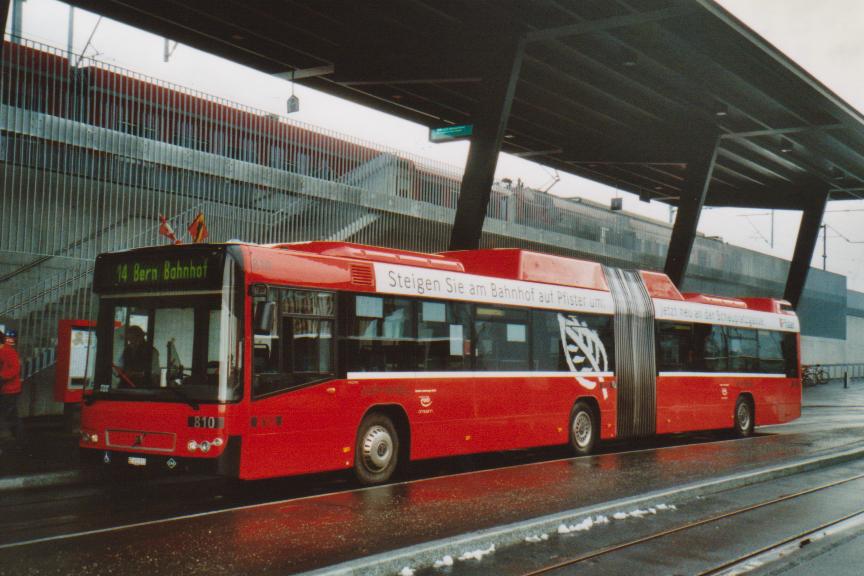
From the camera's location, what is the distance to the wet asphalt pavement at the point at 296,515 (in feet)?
22.6

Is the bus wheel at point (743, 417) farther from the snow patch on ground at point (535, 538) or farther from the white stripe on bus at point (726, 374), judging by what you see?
the snow patch on ground at point (535, 538)

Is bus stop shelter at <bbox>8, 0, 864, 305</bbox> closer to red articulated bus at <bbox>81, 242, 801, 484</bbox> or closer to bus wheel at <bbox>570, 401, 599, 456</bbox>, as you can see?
red articulated bus at <bbox>81, 242, 801, 484</bbox>

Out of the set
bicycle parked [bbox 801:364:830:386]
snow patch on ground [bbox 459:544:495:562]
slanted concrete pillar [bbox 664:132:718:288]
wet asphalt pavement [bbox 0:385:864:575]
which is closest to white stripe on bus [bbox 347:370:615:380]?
wet asphalt pavement [bbox 0:385:864:575]

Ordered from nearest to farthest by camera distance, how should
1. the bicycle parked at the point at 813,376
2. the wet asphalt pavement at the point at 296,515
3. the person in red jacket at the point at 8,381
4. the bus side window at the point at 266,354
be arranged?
the wet asphalt pavement at the point at 296,515 → the bus side window at the point at 266,354 → the person in red jacket at the point at 8,381 → the bicycle parked at the point at 813,376

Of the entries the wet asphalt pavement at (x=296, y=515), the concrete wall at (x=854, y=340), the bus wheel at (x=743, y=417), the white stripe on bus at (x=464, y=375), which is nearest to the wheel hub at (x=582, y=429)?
the white stripe on bus at (x=464, y=375)

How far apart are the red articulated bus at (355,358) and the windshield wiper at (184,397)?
13 mm

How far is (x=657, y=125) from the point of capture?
1002 inches

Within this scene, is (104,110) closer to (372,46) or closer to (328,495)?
(372,46)

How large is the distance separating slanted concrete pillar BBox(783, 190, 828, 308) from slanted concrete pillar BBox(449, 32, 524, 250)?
752 inches

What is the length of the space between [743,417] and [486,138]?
8498 millimetres

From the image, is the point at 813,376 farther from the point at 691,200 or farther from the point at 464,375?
the point at 464,375

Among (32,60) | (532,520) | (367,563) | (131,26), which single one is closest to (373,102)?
(131,26)

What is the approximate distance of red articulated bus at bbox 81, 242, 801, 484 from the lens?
9.76 meters

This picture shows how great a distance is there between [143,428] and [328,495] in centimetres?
214
